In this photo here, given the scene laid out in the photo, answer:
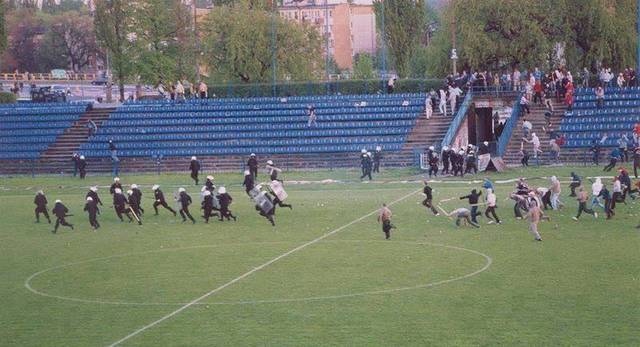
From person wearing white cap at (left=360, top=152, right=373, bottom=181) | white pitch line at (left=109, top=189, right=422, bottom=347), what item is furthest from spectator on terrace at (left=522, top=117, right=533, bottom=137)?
white pitch line at (left=109, top=189, right=422, bottom=347)

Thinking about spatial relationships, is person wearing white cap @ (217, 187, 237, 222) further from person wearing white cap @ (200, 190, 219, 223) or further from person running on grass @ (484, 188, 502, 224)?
person running on grass @ (484, 188, 502, 224)

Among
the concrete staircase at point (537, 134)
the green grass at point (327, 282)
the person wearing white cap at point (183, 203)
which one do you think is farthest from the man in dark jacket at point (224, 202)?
the concrete staircase at point (537, 134)

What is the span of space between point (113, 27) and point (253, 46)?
14.1 meters

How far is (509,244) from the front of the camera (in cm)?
3134

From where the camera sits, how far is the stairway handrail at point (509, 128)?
58.8 metres

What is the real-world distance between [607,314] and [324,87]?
54940mm

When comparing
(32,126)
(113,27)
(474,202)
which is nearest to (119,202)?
(474,202)

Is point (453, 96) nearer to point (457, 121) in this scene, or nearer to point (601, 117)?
point (457, 121)

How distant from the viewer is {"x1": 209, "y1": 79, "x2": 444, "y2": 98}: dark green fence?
72.8 metres

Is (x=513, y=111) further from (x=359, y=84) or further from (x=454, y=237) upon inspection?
(x=454, y=237)

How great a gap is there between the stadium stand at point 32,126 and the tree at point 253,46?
64.5 ft

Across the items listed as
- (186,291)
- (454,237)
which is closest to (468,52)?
(454,237)

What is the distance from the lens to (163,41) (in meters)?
91.6

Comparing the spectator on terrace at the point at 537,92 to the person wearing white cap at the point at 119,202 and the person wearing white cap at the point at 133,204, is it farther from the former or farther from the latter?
the person wearing white cap at the point at 119,202
